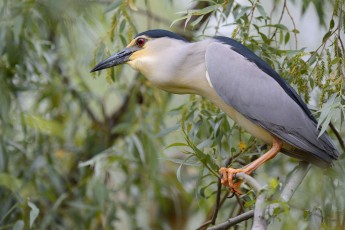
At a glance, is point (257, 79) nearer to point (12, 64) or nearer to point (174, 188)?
point (12, 64)

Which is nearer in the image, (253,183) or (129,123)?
(253,183)

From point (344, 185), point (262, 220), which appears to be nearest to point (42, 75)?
point (344, 185)

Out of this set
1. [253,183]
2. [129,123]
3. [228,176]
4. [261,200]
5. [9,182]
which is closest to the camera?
[261,200]

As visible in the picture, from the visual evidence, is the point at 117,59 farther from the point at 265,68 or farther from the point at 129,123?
the point at 129,123

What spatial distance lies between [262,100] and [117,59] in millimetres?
445

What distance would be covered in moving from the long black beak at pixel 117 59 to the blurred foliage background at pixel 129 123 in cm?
4

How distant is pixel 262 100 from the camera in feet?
7.91

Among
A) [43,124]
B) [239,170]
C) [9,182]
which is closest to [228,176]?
[239,170]

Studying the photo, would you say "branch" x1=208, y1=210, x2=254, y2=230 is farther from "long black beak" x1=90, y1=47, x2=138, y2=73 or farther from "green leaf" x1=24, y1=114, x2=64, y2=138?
"green leaf" x1=24, y1=114, x2=64, y2=138

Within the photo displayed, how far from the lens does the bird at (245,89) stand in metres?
2.34

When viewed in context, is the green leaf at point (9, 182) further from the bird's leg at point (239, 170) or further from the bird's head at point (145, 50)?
the bird's leg at point (239, 170)

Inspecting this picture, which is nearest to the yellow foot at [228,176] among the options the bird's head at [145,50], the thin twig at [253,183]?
the thin twig at [253,183]

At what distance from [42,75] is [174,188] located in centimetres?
92

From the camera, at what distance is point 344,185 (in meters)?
2.19
